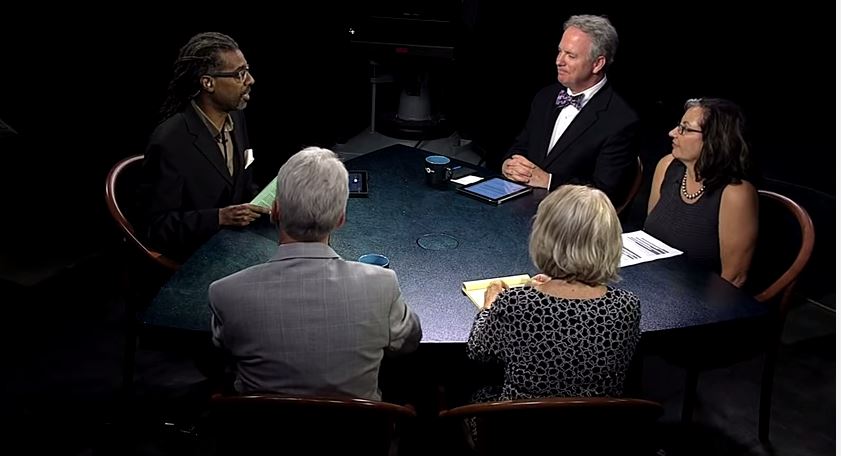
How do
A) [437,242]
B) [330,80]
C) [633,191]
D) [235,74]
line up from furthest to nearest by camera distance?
[330,80] → [633,191] → [235,74] → [437,242]

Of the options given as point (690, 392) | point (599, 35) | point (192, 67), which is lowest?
point (690, 392)

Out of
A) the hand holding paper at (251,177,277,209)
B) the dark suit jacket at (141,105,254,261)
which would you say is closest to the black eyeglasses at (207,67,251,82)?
the dark suit jacket at (141,105,254,261)

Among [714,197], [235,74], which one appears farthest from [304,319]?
[714,197]

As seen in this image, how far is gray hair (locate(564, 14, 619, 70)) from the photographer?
3.72 m

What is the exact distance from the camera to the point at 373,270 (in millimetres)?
2061

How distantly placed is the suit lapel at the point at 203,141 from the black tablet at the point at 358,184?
529 millimetres

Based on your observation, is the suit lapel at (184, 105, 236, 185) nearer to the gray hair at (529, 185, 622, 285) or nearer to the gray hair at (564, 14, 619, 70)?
the gray hair at (529, 185, 622, 285)

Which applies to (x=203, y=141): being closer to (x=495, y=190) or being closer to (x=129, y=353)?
(x=129, y=353)

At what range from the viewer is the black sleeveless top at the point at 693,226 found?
3.05 meters

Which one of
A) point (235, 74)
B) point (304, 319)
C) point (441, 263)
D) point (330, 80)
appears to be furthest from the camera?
point (330, 80)

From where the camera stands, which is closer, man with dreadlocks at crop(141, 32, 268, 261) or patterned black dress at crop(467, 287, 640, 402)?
patterned black dress at crop(467, 287, 640, 402)

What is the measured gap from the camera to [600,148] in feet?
12.2

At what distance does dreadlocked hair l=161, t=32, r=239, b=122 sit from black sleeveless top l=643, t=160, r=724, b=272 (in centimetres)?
184

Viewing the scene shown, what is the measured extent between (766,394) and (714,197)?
0.79 meters
